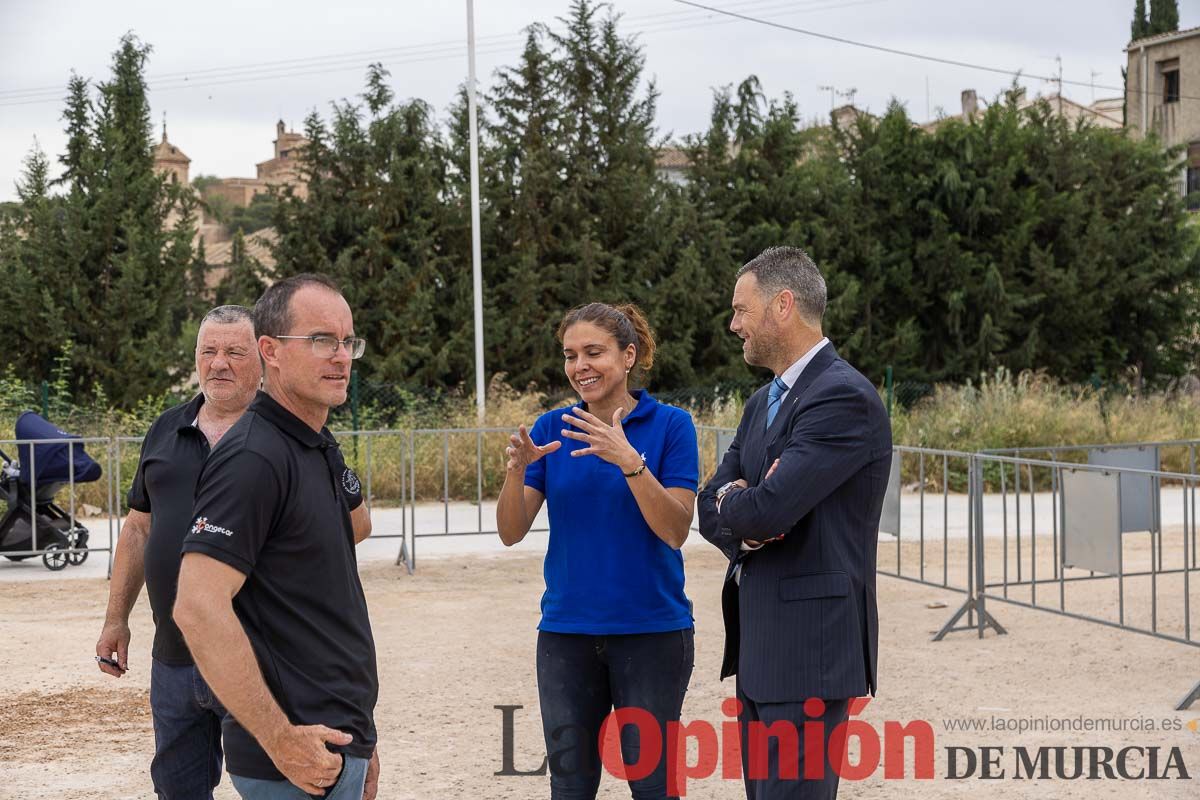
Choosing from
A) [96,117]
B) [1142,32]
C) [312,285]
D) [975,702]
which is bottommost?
[975,702]

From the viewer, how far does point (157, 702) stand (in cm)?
406

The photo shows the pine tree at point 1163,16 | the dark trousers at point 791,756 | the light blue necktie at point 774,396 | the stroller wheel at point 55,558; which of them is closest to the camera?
the dark trousers at point 791,756

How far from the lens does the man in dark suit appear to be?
351 centimetres

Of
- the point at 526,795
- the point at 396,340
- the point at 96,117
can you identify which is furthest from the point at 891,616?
the point at 96,117

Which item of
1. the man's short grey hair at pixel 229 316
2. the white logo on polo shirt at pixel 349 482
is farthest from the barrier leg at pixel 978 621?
the white logo on polo shirt at pixel 349 482

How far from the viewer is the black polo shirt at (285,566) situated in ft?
8.66

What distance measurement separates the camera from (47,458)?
11469mm

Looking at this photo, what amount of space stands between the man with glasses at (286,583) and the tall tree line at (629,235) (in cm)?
2009

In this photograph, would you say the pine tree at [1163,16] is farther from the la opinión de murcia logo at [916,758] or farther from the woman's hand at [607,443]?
the woman's hand at [607,443]

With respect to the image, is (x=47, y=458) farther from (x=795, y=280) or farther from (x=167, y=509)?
(x=795, y=280)

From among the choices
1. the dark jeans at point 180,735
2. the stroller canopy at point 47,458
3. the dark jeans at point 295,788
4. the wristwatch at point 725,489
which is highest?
the wristwatch at point 725,489

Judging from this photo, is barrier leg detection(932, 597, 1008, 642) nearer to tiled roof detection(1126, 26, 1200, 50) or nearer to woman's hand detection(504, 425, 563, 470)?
woman's hand detection(504, 425, 563, 470)

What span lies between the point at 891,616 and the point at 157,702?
676 centimetres

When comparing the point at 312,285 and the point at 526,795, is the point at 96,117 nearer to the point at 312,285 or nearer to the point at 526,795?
the point at 526,795
